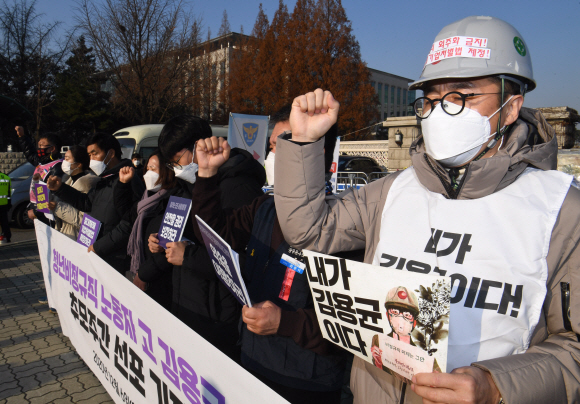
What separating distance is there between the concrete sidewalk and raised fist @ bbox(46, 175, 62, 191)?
1.64 m

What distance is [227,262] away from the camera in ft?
5.40

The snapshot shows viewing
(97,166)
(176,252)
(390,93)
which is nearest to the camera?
(176,252)

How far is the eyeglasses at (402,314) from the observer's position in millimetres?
1083

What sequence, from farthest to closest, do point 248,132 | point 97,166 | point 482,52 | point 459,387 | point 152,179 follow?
point 248,132
point 97,166
point 152,179
point 482,52
point 459,387

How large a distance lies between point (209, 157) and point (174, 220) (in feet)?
2.04

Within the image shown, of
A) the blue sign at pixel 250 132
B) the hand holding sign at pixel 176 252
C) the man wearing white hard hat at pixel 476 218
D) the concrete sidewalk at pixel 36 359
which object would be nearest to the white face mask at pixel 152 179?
the hand holding sign at pixel 176 252

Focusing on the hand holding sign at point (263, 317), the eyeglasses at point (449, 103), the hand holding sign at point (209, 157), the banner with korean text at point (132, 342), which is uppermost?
the eyeglasses at point (449, 103)

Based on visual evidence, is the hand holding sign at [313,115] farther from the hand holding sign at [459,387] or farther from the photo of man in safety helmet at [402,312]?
the hand holding sign at [459,387]

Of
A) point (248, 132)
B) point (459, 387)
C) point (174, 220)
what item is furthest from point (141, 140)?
point (459, 387)

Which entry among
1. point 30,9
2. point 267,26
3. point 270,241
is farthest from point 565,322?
point 267,26

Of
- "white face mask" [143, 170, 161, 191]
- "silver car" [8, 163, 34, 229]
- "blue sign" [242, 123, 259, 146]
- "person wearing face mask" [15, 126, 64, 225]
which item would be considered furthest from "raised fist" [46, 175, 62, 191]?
"silver car" [8, 163, 34, 229]

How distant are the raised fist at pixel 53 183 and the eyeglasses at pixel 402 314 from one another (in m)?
3.84

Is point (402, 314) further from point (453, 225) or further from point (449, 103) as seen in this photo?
point (449, 103)

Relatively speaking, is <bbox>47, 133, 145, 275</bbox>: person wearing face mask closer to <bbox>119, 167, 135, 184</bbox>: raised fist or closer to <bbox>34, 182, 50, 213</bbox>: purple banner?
<bbox>119, 167, 135, 184</bbox>: raised fist
